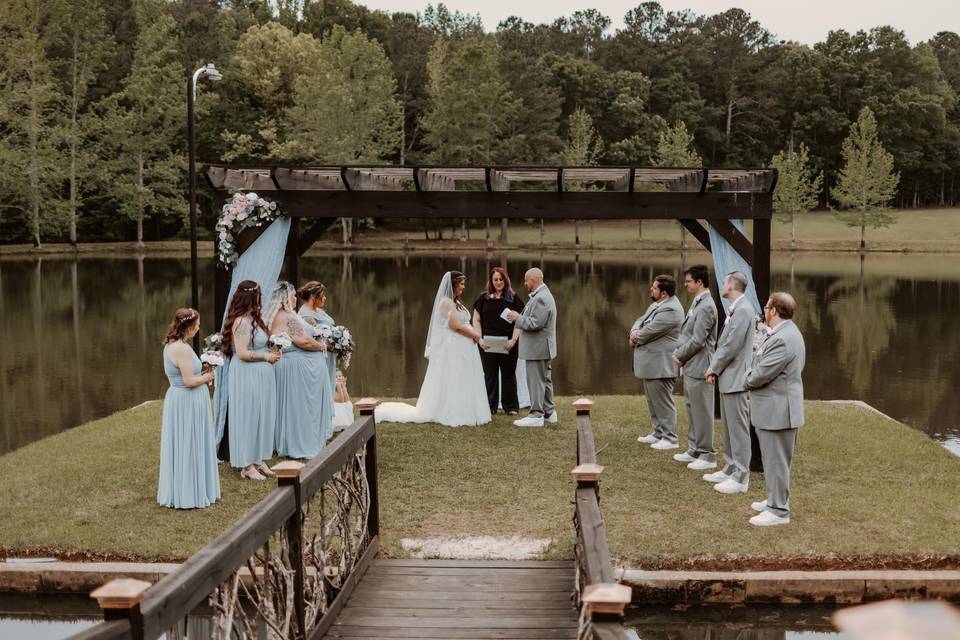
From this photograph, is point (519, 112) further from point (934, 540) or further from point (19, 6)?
point (934, 540)

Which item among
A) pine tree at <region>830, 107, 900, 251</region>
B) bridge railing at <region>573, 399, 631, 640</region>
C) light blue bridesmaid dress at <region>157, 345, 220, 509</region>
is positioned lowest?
light blue bridesmaid dress at <region>157, 345, 220, 509</region>

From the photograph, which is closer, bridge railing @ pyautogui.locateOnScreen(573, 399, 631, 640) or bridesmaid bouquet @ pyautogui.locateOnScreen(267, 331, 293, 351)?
bridge railing @ pyautogui.locateOnScreen(573, 399, 631, 640)

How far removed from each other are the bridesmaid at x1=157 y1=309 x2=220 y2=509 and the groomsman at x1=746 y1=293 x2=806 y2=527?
4.96m

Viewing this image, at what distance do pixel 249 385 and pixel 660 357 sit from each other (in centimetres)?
473

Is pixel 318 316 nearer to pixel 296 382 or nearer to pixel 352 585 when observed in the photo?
pixel 296 382

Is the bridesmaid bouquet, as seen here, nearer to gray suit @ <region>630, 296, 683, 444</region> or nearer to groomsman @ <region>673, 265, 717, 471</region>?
gray suit @ <region>630, 296, 683, 444</region>

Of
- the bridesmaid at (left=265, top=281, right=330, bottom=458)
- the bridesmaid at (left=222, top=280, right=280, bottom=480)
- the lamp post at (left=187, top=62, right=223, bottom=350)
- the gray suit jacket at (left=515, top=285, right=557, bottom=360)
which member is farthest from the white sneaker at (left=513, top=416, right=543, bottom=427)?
the lamp post at (left=187, top=62, right=223, bottom=350)

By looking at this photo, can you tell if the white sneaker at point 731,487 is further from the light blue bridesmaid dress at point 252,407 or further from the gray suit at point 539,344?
the light blue bridesmaid dress at point 252,407

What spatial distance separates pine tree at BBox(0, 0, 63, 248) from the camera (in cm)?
4950

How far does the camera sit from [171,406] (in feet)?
27.5

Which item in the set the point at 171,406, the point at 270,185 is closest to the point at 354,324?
the point at 270,185

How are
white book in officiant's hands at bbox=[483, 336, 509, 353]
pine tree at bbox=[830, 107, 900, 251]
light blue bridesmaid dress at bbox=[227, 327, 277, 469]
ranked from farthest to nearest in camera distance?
1. pine tree at bbox=[830, 107, 900, 251]
2. white book in officiant's hands at bbox=[483, 336, 509, 353]
3. light blue bridesmaid dress at bbox=[227, 327, 277, 469]

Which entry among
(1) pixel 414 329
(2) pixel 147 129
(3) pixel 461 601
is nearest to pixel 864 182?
(1) pixel 414 329

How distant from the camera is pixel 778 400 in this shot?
7824mm
